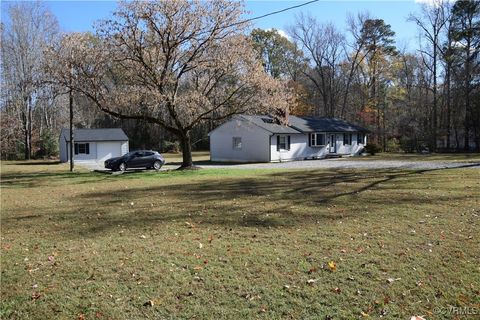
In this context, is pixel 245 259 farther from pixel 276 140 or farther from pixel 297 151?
pixel 297 151

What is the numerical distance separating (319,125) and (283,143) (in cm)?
644

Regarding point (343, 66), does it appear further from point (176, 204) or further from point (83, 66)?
point (176, 204)

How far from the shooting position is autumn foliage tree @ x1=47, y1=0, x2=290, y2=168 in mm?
22312

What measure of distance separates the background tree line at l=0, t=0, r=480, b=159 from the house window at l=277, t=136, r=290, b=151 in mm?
5974

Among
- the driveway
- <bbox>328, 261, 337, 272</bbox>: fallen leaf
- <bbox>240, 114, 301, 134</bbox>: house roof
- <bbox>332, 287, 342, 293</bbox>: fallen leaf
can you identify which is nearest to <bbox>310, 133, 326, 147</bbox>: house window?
<bbox>240, 114, 301, 134</bbox>: house roof

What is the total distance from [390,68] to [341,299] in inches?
2130

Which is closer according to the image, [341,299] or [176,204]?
[341,299]

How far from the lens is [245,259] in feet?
19.4

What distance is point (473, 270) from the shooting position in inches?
208

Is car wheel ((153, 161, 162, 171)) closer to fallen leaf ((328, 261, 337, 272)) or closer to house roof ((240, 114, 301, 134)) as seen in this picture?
house roof ((240, 114, 301, 134))

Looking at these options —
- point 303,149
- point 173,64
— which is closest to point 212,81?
point 173,64

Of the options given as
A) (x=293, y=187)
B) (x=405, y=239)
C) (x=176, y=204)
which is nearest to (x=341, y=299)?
(x=405, y=239)

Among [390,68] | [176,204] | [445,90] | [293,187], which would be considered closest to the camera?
[176,204]

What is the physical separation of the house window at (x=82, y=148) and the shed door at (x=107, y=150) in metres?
0.99
